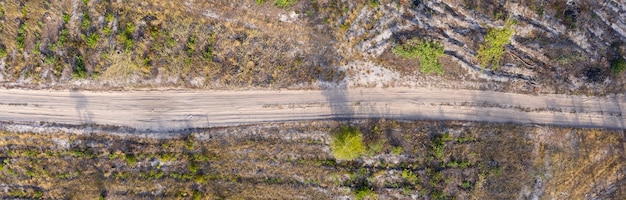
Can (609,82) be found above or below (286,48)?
below

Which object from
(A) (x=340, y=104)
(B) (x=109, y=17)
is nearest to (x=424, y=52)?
(A) (x=340, y=104)

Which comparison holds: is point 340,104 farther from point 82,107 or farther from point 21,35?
point 21,35

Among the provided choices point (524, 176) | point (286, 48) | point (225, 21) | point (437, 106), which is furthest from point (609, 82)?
point (225, 21)

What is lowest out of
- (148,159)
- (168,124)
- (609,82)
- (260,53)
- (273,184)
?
(273,184)

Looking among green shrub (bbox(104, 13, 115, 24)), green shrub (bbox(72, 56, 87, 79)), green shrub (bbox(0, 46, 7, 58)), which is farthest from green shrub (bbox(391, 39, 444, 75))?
green shrub (bbox(0, 46, 7, 58))

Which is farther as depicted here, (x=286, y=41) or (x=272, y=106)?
(x=272, y=106)

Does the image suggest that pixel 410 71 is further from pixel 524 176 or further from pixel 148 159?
pixel 148 159

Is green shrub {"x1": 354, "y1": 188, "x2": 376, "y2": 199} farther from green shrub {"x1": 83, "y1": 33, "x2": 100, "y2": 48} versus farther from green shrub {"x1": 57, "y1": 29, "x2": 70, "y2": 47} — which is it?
green shrub {"x1": 57, "y1": 29, "x2": 70, "y2": 47}
